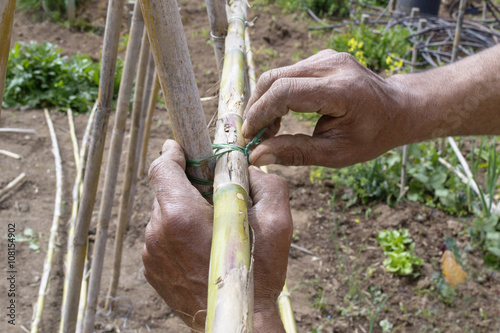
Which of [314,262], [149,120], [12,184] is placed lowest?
[314,262]

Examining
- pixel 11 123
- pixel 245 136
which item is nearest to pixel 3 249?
pixel 11 123

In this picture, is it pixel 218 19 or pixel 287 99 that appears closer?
pixel 287 99

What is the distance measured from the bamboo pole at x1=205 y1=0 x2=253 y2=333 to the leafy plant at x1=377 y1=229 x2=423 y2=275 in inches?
70.7

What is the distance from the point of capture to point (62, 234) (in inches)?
118

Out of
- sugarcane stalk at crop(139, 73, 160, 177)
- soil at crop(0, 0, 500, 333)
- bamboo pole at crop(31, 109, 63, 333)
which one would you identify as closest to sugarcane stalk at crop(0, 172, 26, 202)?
soil at crop(0, 0, 500, 333)

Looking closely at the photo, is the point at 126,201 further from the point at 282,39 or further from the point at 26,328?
the point at 282,39

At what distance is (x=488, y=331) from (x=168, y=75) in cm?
229

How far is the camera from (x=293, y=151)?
51.3 inches

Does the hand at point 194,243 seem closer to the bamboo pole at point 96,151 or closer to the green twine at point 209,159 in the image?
the green twine at point 209,159

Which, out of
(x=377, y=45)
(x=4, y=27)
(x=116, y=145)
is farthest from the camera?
(x=377, y=45)

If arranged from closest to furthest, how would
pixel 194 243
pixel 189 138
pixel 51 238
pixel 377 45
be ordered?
1. pixel 194 243
2. pixel 189 138
3. pixel 51 238
4. pixel 377 45

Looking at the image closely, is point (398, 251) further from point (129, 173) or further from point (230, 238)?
point (230, 238)

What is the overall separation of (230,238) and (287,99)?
0.52 meters

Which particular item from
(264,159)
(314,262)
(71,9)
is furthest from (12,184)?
(71,9)
